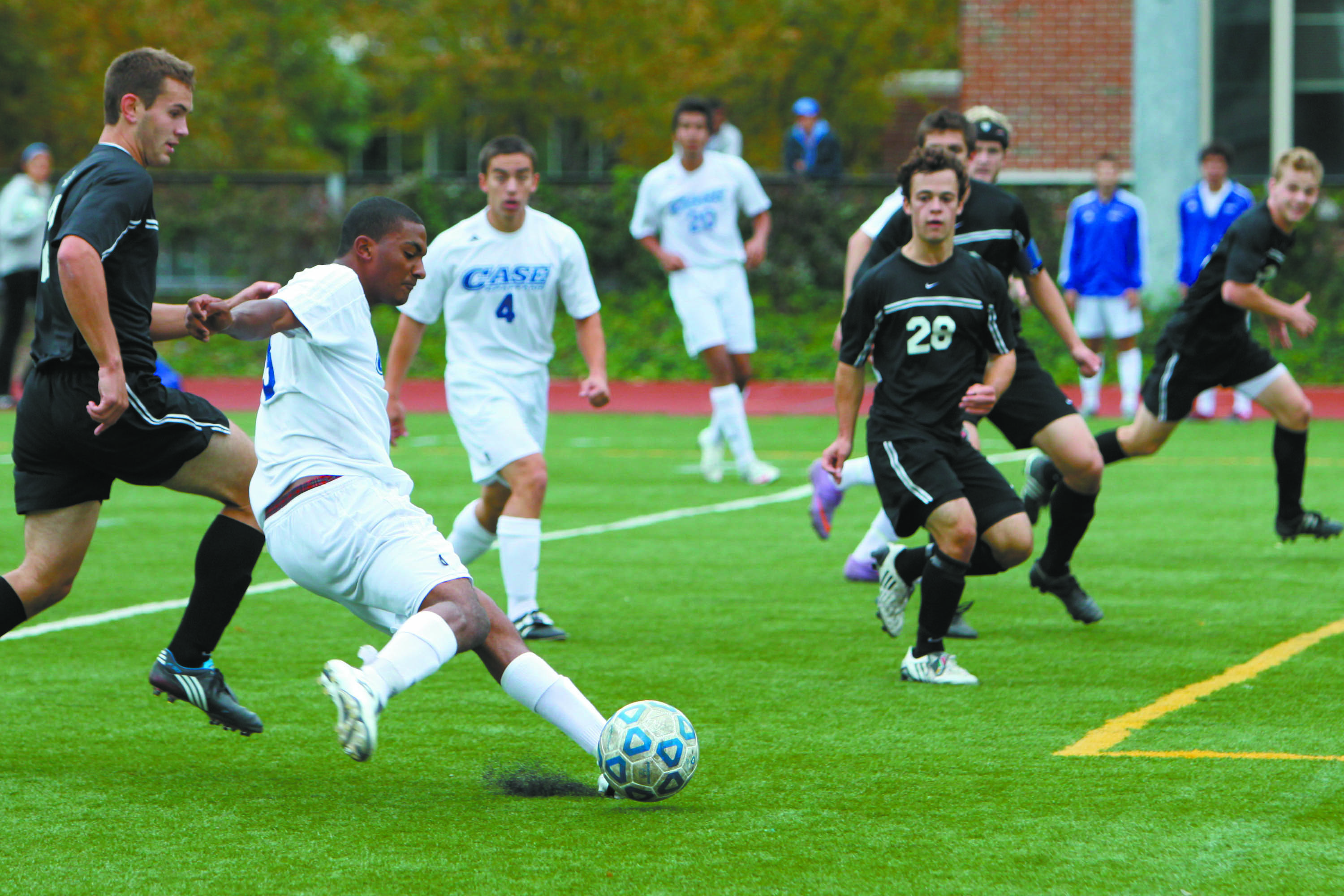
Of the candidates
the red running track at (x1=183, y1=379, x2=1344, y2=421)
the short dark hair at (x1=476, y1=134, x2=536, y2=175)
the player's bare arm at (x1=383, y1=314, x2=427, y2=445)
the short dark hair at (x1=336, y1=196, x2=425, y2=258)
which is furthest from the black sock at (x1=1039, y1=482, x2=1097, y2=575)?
the red running track at (x1=183, y1=379, x2=1344, y2=421)

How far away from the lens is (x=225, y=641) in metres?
7.05

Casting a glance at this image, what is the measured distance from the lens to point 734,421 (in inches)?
484

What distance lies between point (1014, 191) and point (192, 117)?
2050 centimetres

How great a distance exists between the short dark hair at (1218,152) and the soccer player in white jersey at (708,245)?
198 inches

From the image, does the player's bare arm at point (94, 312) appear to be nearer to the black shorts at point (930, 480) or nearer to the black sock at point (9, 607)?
the black sock at point (9, 607)

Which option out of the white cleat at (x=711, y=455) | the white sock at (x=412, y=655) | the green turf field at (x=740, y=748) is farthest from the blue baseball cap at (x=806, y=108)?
the white sock at (x=412, y=655)

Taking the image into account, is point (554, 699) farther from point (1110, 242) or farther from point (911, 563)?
point (1110, 242)

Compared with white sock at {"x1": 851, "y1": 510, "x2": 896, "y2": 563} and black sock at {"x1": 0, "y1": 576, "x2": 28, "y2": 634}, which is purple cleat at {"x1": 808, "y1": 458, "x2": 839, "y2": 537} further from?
black sock at {"x1": 0, "y1": 576, "x2": 28, "y2": 634}

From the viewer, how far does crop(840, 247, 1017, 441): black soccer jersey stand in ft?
20.7

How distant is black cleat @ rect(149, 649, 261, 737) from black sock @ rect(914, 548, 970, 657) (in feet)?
7.67

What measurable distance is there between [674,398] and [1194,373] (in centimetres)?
1164

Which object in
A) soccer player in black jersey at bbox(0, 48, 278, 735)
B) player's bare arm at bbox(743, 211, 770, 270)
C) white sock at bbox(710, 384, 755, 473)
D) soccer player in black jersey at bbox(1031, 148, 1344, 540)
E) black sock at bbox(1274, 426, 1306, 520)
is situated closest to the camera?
soccer player in black jersey at bbox(0, 48, 278, 735)

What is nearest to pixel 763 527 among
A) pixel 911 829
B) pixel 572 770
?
pixel 572 770

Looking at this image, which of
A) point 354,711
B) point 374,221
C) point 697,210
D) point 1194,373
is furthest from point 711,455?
point 354,711
